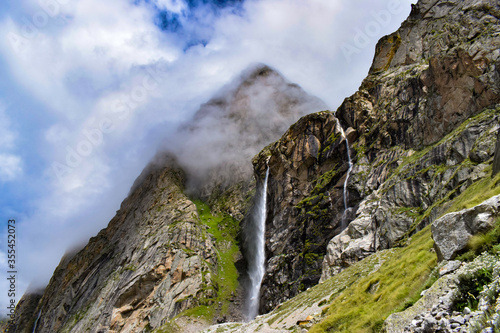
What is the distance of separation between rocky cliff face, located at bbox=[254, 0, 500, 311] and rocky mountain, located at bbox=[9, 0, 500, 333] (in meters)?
0.29

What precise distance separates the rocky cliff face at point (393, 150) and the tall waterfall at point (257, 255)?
5.46 meters

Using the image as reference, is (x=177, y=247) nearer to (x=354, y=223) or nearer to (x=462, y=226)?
(x=354, y=223)

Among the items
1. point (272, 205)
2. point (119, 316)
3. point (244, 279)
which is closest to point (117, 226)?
point (119, 316)

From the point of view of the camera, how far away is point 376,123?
71938mm

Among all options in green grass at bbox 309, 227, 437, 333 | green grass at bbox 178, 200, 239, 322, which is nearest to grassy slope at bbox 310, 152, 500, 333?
green grass at bbox 309, 227, 437, 333

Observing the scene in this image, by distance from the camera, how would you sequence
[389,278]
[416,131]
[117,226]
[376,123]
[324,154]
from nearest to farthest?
[389,278] < [416,131] < [376,123] < [324,154] < [117,226]

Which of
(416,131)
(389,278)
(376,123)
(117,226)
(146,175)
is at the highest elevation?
(146,175)

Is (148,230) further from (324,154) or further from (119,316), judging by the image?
(324,154)

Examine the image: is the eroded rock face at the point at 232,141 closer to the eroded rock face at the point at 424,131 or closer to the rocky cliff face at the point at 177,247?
the rocky cliff face at the point at 177,247

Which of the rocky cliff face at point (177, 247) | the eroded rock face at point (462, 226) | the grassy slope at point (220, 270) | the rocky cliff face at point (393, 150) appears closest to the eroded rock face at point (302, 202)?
the rocky cliff face at point (393, 150)

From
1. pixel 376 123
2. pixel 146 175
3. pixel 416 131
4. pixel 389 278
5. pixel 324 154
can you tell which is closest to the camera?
pixel 389 278

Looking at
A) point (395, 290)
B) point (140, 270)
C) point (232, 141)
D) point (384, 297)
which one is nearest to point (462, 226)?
point (395, 290)

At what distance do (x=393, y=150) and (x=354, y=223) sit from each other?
1942 cm

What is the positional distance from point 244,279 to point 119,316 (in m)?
38.8
